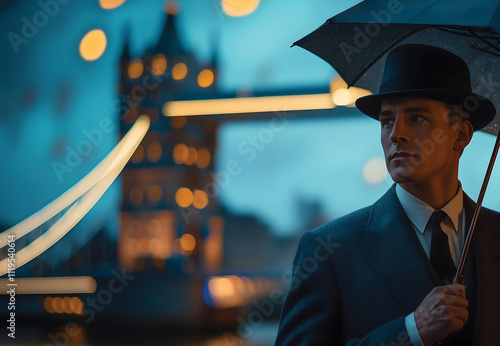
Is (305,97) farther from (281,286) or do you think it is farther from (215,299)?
(281,286)

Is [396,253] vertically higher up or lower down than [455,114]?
lower down

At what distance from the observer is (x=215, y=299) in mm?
16188

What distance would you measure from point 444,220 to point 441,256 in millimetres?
102

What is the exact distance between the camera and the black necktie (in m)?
1.72

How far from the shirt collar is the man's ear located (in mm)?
117

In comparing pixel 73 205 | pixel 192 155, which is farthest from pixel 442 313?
pixel 192 155

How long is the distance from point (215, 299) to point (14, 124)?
39.8 feet

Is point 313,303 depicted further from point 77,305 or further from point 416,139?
point 77,305

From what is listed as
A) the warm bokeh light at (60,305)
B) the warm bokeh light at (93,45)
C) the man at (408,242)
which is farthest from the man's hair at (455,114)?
the warm bokeh light at (60,305)

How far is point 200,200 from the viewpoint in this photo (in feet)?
127

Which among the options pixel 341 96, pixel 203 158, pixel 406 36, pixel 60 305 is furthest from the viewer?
pixel 203 158

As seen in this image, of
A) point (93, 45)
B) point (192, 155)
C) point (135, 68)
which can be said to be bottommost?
point (93, 45)

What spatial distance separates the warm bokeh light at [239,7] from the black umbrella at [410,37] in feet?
25.2

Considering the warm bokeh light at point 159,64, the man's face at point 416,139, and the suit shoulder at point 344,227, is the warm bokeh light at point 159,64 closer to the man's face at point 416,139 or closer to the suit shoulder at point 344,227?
the suit shoulder at point 344,227
